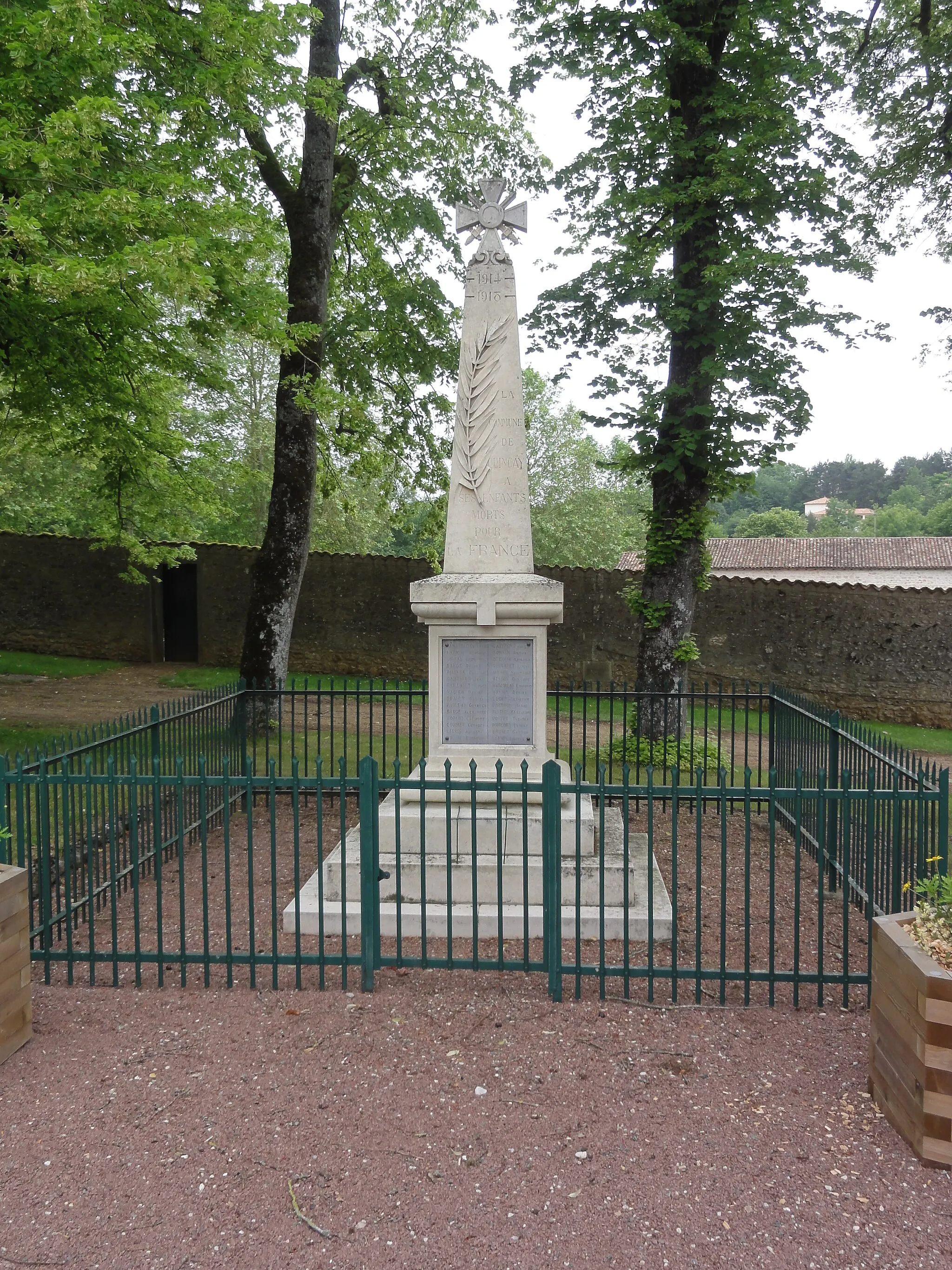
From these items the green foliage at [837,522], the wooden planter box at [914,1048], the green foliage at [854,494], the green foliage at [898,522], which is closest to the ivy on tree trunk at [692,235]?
the wooden planter box at [914,1048]

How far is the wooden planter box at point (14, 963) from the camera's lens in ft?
11.4

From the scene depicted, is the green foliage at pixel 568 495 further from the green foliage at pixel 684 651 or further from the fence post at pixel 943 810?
the fence post at pixel 943 810

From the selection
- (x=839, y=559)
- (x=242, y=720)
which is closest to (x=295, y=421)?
(x=242, y=720)

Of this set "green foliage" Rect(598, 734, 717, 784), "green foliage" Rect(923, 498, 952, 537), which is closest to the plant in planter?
"green foliage" Rect(598, 734, 717, 784)

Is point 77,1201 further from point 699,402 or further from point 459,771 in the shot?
point 699,402

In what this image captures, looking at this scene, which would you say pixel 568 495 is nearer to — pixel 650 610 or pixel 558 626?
pixel 558 626

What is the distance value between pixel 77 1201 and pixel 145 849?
12.8 ft

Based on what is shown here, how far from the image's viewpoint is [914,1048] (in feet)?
9.54

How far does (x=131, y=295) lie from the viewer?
7.25 m

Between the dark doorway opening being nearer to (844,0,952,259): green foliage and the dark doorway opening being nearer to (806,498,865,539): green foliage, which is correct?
(844,0,952,259): green foliage

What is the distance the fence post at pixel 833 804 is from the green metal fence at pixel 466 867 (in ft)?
0.09

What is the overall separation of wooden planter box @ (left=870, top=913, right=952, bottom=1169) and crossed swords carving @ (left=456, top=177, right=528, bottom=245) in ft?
17.0

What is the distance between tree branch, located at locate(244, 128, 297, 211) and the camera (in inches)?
423

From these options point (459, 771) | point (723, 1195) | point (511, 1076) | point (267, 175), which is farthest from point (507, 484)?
point (267, 175)
